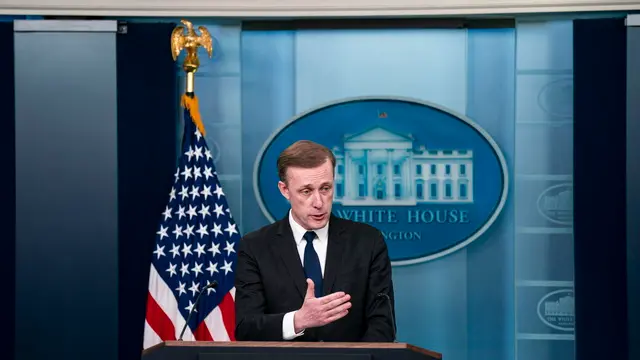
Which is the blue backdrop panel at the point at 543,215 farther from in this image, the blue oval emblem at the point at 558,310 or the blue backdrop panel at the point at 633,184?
the blue backdrop panel at the point at 633,184

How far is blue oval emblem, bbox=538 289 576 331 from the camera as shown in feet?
15.6

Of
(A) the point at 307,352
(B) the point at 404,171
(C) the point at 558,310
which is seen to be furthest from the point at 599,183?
(A) the point at 307,352

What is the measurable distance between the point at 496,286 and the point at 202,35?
213 centimetres

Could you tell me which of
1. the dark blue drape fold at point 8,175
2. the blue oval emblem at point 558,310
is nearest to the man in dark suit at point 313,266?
the blue oval emblem at point 558,310

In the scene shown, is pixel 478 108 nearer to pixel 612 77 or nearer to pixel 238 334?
pixel 612 77

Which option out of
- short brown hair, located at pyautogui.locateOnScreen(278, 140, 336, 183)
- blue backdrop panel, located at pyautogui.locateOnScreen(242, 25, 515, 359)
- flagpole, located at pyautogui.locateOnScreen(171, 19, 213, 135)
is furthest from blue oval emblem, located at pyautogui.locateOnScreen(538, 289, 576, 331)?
short brown hair, located at pyautogui.locateOnScreen(278, 140, 336, 183)

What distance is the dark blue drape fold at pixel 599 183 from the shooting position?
4555 mm

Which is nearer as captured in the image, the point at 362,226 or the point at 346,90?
the point at 362,226

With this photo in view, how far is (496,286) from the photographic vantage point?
4.79m

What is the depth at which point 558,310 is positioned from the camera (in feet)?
15.6

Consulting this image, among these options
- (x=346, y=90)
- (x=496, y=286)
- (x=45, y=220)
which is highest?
(x=346, y=90)

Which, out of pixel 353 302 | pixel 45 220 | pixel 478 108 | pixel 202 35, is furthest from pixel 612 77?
pixel 45 220

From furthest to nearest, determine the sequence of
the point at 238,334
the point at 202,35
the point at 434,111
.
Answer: the point at 434,111 < the point at 202,35 < the point at 238,334

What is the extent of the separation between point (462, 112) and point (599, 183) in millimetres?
836
